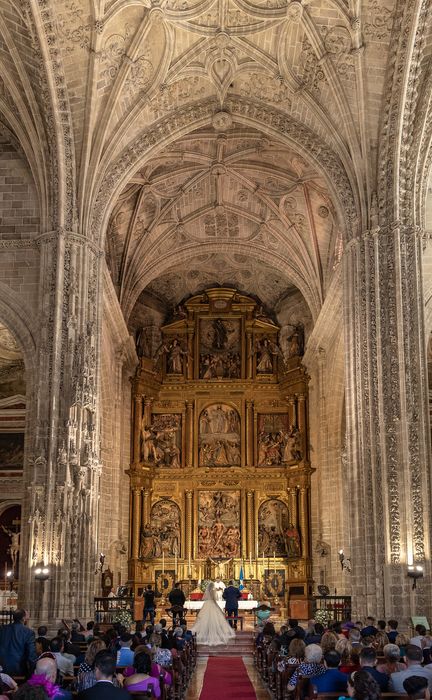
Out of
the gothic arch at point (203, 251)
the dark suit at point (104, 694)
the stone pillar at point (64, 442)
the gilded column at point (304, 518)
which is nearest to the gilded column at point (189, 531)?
the gilded column at point (304, 518)

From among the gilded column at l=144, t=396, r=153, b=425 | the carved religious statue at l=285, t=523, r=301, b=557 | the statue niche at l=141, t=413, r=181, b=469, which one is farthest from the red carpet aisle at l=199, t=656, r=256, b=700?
the gilded column at l=144, t=396, r=153, b=425

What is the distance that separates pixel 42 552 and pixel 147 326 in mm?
18108

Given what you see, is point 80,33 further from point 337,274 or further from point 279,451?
point 279,451

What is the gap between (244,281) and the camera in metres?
37.7

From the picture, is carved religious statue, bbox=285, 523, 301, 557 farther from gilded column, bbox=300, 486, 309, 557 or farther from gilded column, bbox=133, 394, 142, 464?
gilded column, bbox=133, 394, 142, 464

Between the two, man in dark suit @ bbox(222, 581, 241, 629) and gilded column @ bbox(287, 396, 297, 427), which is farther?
gilded column @ bbox(287, 396, 297, 427)

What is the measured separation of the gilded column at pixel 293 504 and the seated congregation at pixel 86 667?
19362 mm

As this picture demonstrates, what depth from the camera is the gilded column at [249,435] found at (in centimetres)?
3591

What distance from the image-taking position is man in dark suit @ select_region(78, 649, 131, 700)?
20.7ft

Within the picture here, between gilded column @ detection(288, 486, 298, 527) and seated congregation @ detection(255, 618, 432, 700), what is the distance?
1964cm

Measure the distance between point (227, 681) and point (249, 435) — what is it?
20417 millimetres

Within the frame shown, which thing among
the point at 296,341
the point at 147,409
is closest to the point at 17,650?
the point at 147,409

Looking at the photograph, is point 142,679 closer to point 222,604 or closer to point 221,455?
point 222,604

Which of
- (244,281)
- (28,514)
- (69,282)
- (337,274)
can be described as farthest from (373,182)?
(244,281)
